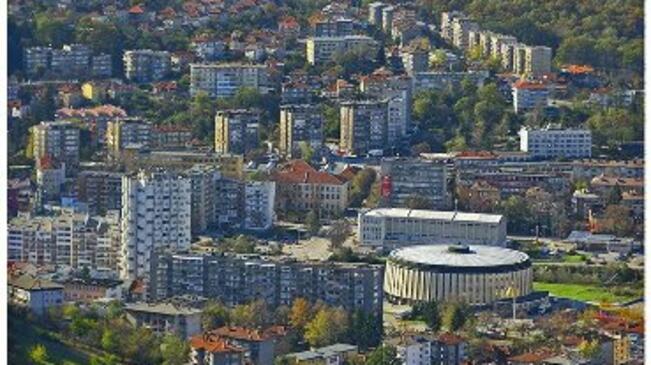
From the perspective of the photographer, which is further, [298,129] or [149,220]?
[298,129]

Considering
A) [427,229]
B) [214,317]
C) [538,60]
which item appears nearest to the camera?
[214,317]

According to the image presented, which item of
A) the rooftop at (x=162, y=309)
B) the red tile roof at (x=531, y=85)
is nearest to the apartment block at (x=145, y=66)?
the red tile roof at (x=531, y=85)

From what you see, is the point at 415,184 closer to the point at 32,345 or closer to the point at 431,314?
the point at 431,314

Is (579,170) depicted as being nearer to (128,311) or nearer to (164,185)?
(164,185)

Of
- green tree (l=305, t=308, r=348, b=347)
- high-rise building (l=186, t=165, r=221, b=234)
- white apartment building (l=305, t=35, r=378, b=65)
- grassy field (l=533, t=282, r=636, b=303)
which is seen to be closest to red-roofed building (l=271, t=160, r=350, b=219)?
high-rise building (l=186, t=165, r=221, b=234)

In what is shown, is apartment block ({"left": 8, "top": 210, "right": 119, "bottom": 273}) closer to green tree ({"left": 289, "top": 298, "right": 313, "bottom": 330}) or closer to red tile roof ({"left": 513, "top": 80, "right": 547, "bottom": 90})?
green tree ({"left": 289, "top": 298, "right": 313, "bottom": 330})

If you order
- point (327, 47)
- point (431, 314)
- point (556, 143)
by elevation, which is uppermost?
point (327, 47)

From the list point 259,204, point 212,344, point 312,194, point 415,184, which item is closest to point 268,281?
point 212,344
